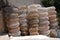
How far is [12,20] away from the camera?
10.9 ft

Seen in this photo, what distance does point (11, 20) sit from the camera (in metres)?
3.32

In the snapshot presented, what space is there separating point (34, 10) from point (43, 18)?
28 centimetres

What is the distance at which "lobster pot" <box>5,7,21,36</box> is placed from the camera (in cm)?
330

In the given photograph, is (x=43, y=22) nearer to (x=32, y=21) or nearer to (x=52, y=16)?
(x=32, y=21)

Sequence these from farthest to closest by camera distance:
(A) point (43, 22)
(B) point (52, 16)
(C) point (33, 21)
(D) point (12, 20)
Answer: (B) point (52, 16)
(A) point (43, 22)
(C) point (33, 21)
(D) point (12, 20)

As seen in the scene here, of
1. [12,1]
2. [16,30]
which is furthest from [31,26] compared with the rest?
[12,1]

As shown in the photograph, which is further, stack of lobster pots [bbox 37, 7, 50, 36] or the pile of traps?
stack of lobster pots [bbox 37, 7, 50, 36]

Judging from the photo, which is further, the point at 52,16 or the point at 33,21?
the point at 52,16

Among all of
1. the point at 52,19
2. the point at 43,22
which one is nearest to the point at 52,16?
the point at 52,19

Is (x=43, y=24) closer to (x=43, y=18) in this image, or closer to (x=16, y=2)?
(x=43, y=18)

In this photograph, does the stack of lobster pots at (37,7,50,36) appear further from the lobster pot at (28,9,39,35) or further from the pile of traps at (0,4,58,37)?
the lobster pot at (28,9,39,35)

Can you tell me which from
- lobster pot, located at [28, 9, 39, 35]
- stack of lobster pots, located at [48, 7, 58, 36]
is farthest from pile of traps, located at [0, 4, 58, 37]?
stack of lobster pots, located at [48, 7, 58, 36]

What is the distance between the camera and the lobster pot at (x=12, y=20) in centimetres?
330

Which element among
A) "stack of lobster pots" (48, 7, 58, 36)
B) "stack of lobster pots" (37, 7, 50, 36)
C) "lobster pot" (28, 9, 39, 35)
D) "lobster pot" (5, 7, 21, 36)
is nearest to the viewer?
"lobster pot" (5, 7, 21, 36)
